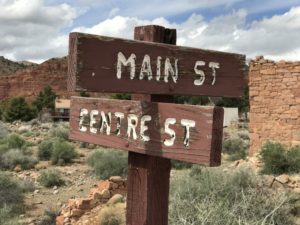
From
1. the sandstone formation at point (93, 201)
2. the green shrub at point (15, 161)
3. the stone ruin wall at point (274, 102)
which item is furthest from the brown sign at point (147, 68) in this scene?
the green shrub at point (15, 161)

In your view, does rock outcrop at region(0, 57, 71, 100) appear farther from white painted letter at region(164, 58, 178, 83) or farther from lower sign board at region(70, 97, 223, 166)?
white painted letter at region(164, 58, 178, 83)

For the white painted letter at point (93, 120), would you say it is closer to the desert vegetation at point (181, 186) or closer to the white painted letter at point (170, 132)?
the white painted letter at point (170, 132)

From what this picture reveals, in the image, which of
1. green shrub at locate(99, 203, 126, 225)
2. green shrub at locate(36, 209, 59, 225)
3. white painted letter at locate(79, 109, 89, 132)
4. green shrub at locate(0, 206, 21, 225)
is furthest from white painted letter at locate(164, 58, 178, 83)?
green shrub at locate(36, 209, 59, 225)

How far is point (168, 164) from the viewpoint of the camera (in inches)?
135

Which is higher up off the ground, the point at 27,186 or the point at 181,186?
the point at 181,186

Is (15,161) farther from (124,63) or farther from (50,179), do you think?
(124,63)

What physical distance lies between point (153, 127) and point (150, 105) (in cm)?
14

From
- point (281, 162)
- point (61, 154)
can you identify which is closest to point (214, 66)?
point (281, 162)

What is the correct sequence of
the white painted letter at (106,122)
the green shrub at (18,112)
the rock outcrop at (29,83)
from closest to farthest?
the white painted letter at (106,122)
the green shrub at (18,112)
the rock outcrop at (29,83)

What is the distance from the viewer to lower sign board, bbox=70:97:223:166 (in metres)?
2.87

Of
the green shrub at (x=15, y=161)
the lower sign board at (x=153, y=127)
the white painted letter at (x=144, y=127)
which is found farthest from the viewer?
the green shrub at (x=15, y=161)

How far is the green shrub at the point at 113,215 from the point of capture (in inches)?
320

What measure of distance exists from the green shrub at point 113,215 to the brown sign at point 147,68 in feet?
16.5

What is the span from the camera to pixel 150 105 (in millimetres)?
3158
